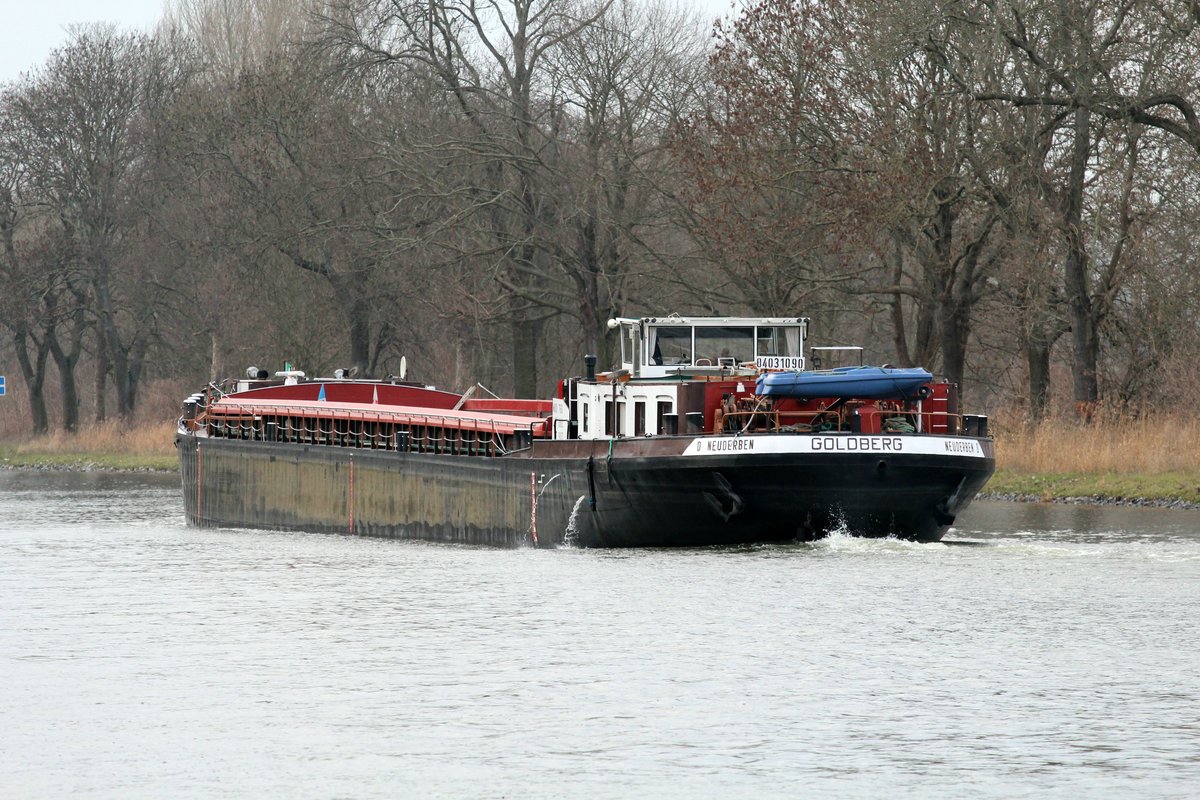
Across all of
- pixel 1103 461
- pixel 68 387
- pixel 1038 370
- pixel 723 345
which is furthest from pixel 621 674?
pixel 68 387

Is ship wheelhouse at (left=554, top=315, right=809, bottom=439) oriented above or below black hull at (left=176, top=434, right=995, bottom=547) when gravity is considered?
above

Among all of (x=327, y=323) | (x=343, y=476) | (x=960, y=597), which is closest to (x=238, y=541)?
(x=343, y=476)

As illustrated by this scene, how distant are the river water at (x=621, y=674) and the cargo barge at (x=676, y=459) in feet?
2.25

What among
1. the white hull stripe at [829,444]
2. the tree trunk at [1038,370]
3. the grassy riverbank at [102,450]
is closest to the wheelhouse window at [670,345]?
the white hull stripe at [829,444]

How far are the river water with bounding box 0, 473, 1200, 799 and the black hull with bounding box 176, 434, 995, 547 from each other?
0.53 metres

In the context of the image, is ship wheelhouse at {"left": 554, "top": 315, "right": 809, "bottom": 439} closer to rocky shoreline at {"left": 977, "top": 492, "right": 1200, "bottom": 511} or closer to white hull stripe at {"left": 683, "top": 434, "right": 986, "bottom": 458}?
white hull stripe at {"left": 683, "top": 434, "right": 986, "bottom": 458}

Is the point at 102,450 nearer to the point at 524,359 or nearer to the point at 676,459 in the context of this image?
the point at 524,359

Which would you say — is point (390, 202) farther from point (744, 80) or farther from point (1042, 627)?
point (1042, 627)

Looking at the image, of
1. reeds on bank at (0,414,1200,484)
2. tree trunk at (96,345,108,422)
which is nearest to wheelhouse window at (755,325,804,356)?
reeds on bank at (0,414,1200,484)

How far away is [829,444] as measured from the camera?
82.7 ft

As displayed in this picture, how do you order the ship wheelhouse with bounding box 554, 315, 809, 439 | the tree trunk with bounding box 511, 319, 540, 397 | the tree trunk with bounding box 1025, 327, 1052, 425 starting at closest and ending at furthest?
the ship wheelhouse with bounding box 554, 315, 809, 439 < the tree trunk with bounding box 1025, 327, 1052, 425 < the tree trunk with bounding box 511, 319, 540, 397

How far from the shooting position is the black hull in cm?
2553

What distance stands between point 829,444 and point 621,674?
8.76m

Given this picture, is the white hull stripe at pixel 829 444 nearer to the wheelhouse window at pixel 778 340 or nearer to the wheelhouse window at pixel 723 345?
the wheelhouse window at pixel 723 345
